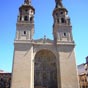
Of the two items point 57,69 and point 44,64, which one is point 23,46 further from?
point 57,69

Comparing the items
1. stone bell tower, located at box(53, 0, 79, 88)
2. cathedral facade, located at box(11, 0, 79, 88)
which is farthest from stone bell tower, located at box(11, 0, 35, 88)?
stone bell tower, located at box(53, 0, 79, 88)

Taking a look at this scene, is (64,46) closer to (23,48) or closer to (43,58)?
(43,58)

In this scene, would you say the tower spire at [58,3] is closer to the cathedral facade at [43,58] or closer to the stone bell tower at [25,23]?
the cathedral facade at [43,58]

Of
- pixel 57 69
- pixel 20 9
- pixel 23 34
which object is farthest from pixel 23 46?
pixel 20 9

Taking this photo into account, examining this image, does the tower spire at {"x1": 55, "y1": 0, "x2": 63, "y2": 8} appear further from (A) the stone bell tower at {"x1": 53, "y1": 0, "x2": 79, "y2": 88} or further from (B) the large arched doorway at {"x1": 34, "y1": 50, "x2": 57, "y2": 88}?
(B) the large arched doorway at {"x1": 34, "y1": 50, "x2": 57, "y2": 88}

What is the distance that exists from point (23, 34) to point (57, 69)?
7976 mm

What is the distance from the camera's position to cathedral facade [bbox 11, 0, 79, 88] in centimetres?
2473

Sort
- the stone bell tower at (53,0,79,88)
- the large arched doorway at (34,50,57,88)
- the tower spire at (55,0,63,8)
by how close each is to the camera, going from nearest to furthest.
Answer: the stone bell tower at (53,0,79,88)
the large arched doorway at (34,50,57,88)
the tower spire at (55,0,63,8)

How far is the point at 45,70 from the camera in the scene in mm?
27156

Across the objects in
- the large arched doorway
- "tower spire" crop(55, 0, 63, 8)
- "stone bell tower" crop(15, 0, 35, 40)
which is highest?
"tower spire" crop(55, 0, 63, 8)

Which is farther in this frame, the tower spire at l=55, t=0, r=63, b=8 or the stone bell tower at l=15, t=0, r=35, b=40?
the tower spire at l=55, t=0, r=63, b=8

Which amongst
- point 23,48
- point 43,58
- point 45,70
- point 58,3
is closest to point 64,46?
point 43,58

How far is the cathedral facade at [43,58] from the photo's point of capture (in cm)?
2473

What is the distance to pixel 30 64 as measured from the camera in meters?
25.5
